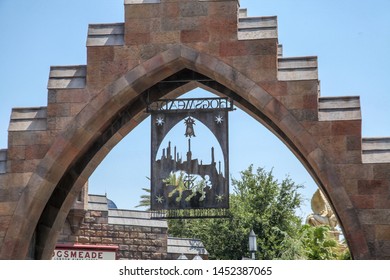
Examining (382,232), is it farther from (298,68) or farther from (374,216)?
(298,68)

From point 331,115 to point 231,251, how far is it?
2677 centimetres

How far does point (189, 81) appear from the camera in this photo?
18.8 meters

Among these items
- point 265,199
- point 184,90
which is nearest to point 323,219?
point 265,199

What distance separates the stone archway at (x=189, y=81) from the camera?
55.8 feet

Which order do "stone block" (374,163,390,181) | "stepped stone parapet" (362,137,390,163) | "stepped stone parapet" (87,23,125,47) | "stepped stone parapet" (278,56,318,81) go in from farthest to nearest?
1. "stepped stone parapet" (87,23,125,47)
2. "stepped stone parapet" (278,56,318,81)
3. "stepped stone parapet" (362,137,390,163)
4. "stone block" (374,163,390,181)

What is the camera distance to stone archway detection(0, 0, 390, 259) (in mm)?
17016

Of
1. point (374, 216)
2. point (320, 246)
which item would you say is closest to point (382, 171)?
point (374, 216)

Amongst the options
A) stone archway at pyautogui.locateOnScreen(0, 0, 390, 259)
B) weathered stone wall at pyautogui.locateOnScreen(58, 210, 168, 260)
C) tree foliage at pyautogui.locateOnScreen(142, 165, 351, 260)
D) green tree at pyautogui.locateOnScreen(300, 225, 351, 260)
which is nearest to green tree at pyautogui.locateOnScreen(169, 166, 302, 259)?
tree foliage at pyautogui.locateOnScreen(142, 165, 351, 260)

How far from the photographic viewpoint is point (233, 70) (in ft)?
58.1

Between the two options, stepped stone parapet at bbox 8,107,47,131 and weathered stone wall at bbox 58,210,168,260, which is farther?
weathered stone wall at bbox 58,210,168,260

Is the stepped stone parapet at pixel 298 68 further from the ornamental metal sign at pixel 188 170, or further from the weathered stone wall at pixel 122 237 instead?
the weathered stone wall at pixel 122 237

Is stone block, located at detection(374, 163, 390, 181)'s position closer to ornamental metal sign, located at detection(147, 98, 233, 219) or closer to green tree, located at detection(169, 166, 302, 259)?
ornamental metal sign, located at detection(147, 98, 233, 219)

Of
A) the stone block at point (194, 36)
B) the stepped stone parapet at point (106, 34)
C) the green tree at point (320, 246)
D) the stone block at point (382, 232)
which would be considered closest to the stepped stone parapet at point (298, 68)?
the stone block at point (194, 36)
